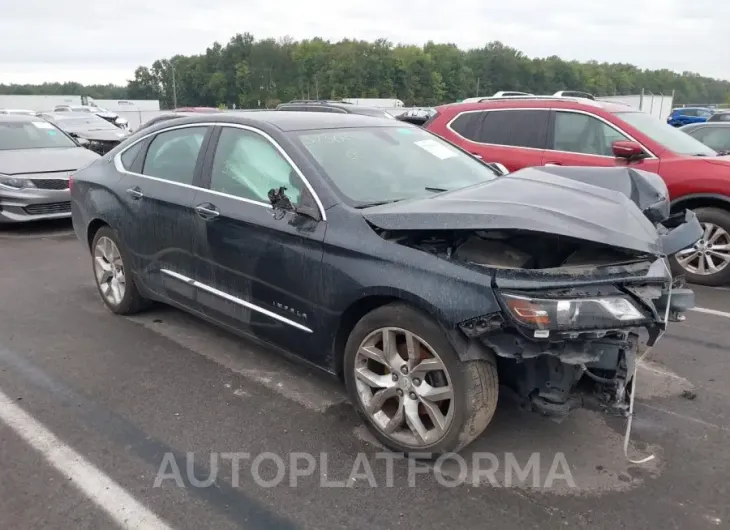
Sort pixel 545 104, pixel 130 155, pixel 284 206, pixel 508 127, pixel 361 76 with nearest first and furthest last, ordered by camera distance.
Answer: pixel 284 206
pixel 130 155
pixel 545 104
pixel 508 127
pixel 361 76

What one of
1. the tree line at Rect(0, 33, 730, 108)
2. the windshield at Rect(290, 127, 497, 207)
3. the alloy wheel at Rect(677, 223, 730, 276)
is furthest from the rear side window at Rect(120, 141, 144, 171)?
the tree line at Rect(0, 33, 730, 108)

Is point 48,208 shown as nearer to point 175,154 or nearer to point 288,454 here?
point 175,154

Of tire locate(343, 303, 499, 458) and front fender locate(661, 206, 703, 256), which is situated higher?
front fender locate(661, 206, 703, 256)

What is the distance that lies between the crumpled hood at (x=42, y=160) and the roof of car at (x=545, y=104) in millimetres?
5151

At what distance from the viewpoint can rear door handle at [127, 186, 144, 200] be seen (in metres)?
4.50

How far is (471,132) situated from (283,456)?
5.34 meters

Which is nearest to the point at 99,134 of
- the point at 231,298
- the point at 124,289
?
the point at 124,289

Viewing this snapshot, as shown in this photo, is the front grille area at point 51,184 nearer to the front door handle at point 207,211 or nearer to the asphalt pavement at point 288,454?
the asphalt pavement at point 288,454

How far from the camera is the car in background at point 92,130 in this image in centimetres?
1497

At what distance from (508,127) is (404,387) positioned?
4.94 m

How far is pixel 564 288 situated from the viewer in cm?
263

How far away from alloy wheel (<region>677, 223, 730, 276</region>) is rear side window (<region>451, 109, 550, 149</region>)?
1.90m

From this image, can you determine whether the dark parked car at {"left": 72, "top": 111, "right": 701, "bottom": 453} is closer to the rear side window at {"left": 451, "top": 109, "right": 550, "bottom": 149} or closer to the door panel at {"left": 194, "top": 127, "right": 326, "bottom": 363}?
the door panel at {"left": 194, "top": 127, "right": 326, "bottom": 363}

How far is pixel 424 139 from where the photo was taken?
4305mm
